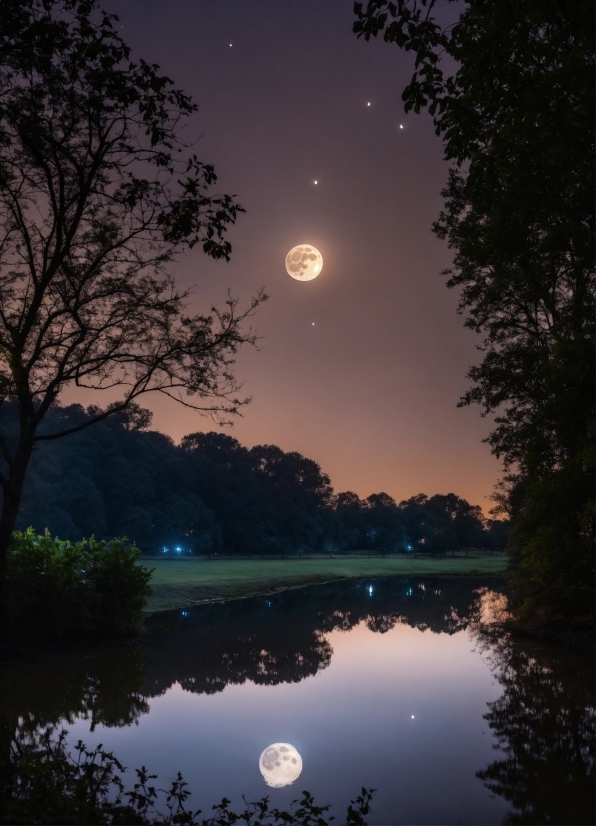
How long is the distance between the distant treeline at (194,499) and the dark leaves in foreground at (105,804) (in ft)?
136

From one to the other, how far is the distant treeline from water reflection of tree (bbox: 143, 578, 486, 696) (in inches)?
836

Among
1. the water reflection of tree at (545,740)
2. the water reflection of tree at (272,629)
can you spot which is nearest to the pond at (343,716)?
the water reflection of tree at (545,740)

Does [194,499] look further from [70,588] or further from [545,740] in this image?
[545,740]

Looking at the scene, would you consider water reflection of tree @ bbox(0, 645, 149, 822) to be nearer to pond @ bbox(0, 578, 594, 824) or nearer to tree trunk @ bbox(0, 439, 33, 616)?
pond @ bbox(0, 578, 594, 824)

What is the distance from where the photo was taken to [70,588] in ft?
66.1

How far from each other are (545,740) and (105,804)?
24.8 ft

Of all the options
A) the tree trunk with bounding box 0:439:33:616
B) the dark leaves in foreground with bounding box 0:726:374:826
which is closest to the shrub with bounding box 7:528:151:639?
the tree trunk with bounding box 0:439:33:616

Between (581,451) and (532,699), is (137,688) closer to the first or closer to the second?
(532,699)

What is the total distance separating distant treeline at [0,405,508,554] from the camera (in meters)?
64.2

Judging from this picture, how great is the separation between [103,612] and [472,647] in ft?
43.3

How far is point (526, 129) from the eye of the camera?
8.54 meters

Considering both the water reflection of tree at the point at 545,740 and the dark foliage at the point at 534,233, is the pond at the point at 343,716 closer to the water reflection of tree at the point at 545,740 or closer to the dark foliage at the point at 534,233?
the water reflection of tree at the point at 545,740

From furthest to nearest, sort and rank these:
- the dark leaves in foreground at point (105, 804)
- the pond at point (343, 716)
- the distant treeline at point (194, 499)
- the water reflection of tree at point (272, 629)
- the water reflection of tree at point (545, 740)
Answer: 1. the distant treeline at point (194, 499)
2. the water reflection of tree at point (272, 629)
3. the pond at point (343, 716)
4. the water reflection of tree at point (545, 740)
5. the dark leaves in foreground at point (105, 804)

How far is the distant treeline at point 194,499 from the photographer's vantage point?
211ft
